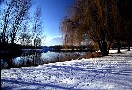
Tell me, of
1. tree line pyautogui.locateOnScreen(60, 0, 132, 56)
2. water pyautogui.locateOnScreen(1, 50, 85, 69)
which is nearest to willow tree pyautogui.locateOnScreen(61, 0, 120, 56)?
tree line pyautogui.locateOnScreen(60, 0, 132, 56)

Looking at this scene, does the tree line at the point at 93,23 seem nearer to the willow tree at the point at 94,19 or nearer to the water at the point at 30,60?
the willow tree at the point at 94,19

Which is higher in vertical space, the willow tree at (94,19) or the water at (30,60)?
the willow tree at (94,19)

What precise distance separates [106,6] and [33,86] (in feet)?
64.5

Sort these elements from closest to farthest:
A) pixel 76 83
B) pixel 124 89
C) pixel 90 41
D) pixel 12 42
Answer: pixel 124 89 → pixel 76 83 → pixel 12 42 → pixel 90 41

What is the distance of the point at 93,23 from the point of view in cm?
2561

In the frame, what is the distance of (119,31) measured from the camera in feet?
84.8

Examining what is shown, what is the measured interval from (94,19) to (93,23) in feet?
1.44

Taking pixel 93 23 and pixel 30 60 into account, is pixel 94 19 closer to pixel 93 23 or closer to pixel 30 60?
pixel 93 23

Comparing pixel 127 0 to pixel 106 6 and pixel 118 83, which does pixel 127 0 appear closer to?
pixel 106 6

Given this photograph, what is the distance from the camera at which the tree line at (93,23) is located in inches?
1005

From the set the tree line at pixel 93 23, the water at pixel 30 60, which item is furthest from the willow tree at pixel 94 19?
the water at pixel 30 60

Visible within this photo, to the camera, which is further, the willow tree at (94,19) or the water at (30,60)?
the willow tree at (94,19)

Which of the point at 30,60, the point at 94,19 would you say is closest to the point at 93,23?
the point at 94,19

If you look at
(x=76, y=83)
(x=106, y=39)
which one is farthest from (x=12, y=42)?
(x=76, y=83)
